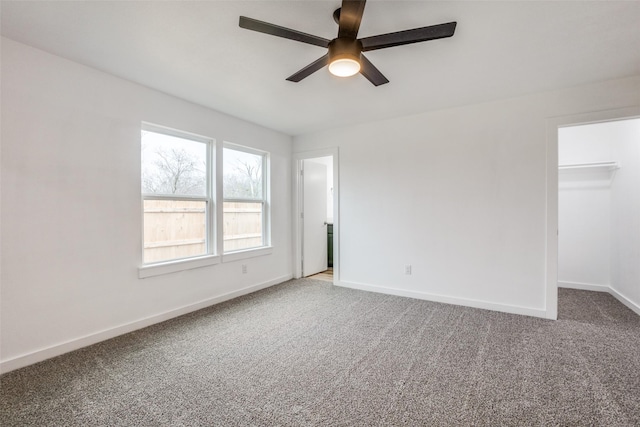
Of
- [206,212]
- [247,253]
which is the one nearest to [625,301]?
[247,253]

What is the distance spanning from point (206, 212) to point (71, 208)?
139 centimetres

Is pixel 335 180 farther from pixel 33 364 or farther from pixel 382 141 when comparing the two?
pixel 33 364

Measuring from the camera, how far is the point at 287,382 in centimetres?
201

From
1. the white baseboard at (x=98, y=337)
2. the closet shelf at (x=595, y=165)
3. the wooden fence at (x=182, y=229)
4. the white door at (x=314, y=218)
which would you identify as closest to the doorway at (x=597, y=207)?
the closet shelf at (x=595, y=165)

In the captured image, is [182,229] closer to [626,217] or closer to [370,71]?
[370,71]

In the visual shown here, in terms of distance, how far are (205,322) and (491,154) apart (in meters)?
3.73

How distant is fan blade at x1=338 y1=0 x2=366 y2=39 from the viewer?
1469mm

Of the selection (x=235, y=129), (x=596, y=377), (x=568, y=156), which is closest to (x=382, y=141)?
(x=235, y=129)

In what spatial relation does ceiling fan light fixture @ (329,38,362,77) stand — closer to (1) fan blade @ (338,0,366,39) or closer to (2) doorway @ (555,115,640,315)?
(1) fan blade @ (338,0,366,39)

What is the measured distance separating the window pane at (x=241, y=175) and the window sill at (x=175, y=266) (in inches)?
34.0

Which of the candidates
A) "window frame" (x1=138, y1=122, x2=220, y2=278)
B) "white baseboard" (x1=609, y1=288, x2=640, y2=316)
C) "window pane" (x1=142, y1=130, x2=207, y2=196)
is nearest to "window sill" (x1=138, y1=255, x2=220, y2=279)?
"window frame" (x1=138, y1=122, x2=220, y2=278)

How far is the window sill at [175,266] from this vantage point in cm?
297

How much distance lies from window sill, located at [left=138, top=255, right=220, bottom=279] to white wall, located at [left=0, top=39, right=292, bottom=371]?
3.0 inches

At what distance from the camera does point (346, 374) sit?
2.11 metres
